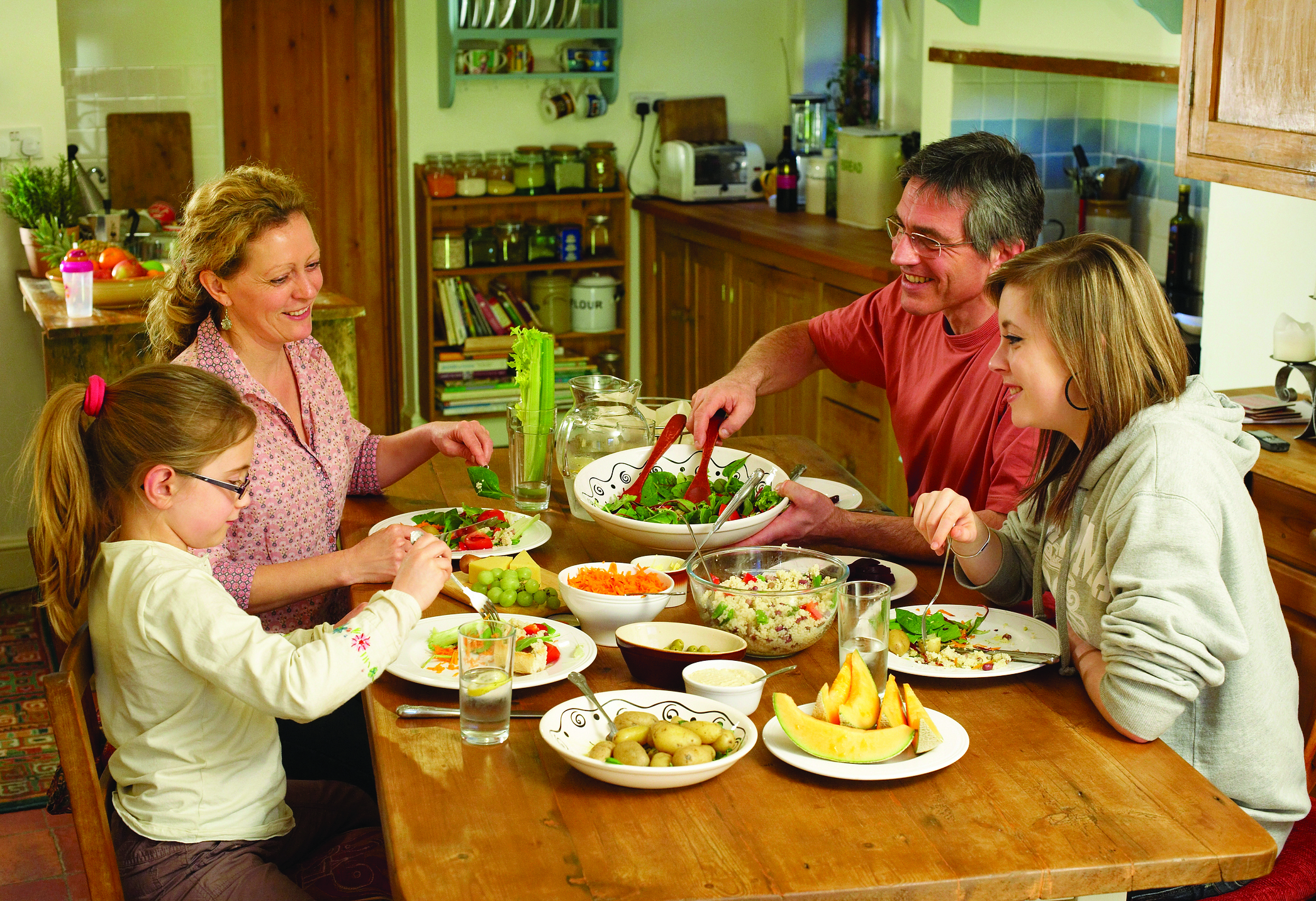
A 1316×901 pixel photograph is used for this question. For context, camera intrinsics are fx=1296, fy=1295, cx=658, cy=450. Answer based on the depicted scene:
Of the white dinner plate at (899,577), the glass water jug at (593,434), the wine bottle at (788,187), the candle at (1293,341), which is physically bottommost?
the white dinner plate at (899,577)

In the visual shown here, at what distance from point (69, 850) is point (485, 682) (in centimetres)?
172

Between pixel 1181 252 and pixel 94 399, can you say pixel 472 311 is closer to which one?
pixel 1181 252

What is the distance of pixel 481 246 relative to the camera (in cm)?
521

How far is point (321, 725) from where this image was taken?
2.12 meters

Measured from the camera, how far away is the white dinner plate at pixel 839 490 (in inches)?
88.7

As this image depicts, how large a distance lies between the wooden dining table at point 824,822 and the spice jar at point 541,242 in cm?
394

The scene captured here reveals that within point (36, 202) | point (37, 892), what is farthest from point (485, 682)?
point (36, 202)

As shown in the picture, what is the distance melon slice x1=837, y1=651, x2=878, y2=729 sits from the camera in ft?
4.56

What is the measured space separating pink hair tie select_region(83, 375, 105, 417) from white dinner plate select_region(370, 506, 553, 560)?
20.4 inches

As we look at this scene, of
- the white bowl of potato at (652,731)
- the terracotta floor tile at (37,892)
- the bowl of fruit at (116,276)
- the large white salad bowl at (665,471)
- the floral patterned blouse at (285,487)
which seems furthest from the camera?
the bowl of fruit at (116,276)

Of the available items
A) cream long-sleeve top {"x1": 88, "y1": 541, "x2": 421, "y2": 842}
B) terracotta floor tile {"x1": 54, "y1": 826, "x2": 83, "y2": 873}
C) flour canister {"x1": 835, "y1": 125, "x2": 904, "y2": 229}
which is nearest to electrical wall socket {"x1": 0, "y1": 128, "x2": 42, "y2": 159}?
terracotta floor tile {"x1": 54, "y1": 826, "x2": 83, "y2": 873}

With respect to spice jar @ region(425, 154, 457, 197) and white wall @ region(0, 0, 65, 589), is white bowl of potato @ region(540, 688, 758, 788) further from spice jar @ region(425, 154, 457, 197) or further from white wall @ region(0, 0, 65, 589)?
spice jar @ region(425, 154, 457, 197)

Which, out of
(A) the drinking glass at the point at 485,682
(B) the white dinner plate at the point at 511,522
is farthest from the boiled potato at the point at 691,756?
(B) the white dinner plate at the point at 511,522

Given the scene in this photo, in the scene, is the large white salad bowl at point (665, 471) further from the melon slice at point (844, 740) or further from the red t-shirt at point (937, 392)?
the melon slice at point (844, 740)
